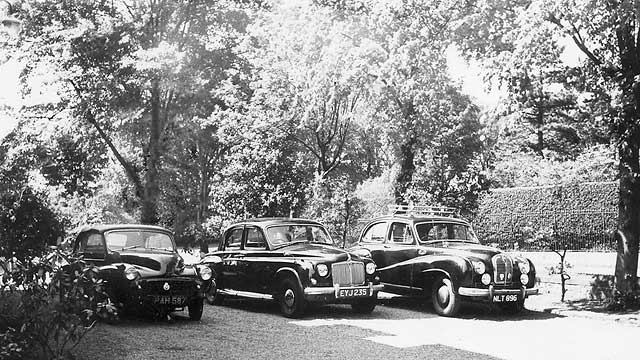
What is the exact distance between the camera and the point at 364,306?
12961 millimetres

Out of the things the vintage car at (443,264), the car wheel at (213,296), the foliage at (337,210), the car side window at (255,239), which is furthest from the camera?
the foliage at (337,210)

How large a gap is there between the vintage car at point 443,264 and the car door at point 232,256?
2.78m

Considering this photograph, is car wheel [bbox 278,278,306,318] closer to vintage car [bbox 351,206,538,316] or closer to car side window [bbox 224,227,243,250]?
car side window [bbox 224,227,243,250]

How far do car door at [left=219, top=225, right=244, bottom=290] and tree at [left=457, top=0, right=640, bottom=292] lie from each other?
6349mm

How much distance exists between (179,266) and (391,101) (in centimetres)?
1067

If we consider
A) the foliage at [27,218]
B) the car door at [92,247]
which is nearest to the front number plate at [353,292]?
the car door at [92,247]

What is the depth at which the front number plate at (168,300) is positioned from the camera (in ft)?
35.9

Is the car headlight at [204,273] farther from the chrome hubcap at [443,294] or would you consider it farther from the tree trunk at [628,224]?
the tree trunk at [628,224]

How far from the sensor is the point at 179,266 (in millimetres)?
11711

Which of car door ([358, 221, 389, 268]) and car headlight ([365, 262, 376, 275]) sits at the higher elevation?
car door ([358, 221, 389, 268])

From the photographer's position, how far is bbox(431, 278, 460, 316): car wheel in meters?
12.7

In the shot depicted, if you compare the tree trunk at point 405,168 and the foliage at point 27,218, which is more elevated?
the tree trunk at point 405,168

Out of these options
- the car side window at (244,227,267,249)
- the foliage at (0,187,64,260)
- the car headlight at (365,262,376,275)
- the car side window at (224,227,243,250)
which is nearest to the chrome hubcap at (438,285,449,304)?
the car headlight at (365,262,376,275)

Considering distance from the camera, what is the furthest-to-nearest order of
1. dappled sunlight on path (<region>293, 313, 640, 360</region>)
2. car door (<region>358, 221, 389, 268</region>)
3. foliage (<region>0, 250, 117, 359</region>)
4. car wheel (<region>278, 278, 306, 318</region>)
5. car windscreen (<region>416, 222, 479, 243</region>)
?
car door (<region>358, 221, 389, 268</region>)
car windscreen (<region>416, 222, 479, 243</region>)
car wheel (<region>278, 278, 306, 318</region>)
dappled sunlight on path (<region>293, 313, 640, 360</region>)
foliage (<region>0, 250, 117, 359</region>)
